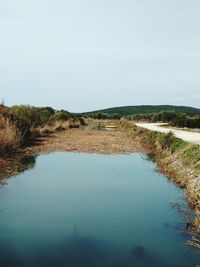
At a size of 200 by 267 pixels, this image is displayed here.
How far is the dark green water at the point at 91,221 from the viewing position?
862 centimetres

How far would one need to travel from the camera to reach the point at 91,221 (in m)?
11.0

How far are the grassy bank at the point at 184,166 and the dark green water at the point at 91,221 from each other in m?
0.39

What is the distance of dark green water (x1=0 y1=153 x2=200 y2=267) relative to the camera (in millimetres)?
8617

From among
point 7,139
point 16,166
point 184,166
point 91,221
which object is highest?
point 7,139

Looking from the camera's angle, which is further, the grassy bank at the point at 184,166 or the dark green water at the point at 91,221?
the grassy bank at the point at 184,166

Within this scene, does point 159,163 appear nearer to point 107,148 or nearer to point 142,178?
point 142,178

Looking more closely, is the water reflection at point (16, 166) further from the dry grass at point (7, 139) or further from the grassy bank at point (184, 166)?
the grassy bank at point (184, 166)

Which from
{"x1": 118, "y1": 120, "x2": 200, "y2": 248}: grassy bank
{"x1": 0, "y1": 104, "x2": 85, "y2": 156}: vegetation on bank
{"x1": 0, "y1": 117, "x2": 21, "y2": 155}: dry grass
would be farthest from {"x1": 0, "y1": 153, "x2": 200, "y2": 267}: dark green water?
{"x1": 0, "y1": 104, "x2": 85, "y2": 156}: vegetation on bank

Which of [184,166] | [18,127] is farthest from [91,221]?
[18,127]

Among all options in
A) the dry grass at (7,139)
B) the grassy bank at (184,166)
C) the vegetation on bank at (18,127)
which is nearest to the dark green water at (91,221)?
the grassy bank at (184,166)

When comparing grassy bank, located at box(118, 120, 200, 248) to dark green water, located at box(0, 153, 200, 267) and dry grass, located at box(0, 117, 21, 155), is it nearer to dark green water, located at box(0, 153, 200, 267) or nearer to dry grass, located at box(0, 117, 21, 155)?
dark green water, located at box(0, 153, 200, 267)

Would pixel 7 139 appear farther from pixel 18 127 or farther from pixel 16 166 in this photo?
pixel 18 127

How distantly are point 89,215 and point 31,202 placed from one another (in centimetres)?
210

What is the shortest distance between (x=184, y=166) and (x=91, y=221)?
7.76m
